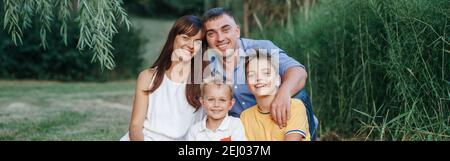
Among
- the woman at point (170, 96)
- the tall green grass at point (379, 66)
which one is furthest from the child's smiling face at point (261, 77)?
the tall green grass at point (379, 66)

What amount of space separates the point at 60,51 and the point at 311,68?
25.3ft

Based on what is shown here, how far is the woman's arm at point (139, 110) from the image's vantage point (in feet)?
10.2

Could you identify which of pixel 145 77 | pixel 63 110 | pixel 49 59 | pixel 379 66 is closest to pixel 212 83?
pixel 145 77

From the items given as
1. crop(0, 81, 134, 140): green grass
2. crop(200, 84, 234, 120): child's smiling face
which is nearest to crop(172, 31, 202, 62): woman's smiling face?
crop(200, 84, 234, 120): child's smiling face

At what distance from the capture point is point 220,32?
10.9 feet

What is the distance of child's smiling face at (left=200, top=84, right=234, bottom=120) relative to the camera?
3.00 m

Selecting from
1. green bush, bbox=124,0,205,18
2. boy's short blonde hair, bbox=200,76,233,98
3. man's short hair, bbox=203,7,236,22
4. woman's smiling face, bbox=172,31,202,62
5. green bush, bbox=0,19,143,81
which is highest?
green bush, bbox=124,0,205,18

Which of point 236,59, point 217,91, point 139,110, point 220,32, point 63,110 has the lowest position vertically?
point 63,110

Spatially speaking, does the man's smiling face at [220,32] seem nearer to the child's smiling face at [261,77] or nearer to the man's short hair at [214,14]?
the man's short hair at [214,14]

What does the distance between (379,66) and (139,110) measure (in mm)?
2076

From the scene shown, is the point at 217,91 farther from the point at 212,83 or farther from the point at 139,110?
the point at 139,110

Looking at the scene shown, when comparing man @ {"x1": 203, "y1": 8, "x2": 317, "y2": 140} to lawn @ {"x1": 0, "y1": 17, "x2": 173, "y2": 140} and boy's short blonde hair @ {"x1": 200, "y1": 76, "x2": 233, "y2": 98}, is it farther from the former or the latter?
lawn @ {"x1": 0, "y1": 17, "x2": 173, "y2": 140}
